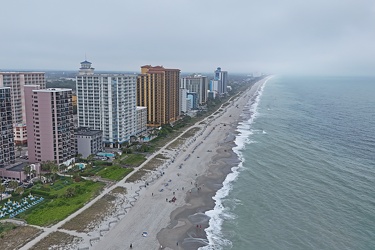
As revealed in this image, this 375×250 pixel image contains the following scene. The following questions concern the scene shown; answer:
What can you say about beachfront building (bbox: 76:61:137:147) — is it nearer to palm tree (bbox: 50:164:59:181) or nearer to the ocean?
palm tree (bbox: 50:164:59:181)

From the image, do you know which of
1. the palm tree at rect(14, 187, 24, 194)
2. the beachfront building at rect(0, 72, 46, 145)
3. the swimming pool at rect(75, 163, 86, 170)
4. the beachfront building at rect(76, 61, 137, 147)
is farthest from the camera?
the beachfront building at rect(0, 72, 46, 145)

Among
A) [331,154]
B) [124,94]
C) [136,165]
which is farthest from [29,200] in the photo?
[331,154]

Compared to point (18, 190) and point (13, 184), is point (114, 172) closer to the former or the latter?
point (18, 190)

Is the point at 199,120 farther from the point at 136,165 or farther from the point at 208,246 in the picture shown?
the point at 208,246

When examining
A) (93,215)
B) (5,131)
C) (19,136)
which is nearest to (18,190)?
(93,215)

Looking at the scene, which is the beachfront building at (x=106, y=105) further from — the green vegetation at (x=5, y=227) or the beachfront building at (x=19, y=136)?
the green vegetation at (x=5, y=227)

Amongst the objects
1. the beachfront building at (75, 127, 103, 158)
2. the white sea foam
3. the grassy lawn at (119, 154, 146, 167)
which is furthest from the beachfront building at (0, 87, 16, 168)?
the white sea foam
